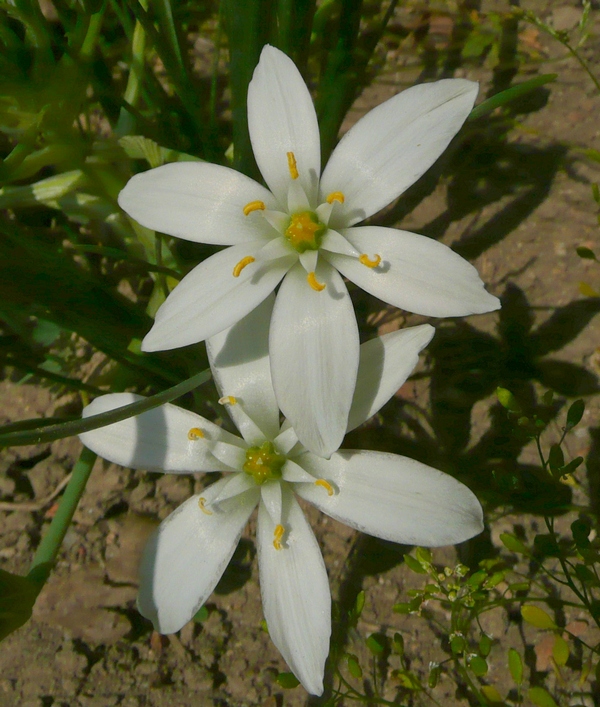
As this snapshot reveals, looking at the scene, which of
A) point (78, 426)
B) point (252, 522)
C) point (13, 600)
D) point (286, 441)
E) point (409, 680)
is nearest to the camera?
point (78, 426)

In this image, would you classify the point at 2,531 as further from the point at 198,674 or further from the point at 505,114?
the point at 505,114

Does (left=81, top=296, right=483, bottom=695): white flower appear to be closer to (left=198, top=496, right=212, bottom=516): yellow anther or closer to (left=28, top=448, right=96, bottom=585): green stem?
(left=198, top=496, right=212, bottom=516): yellow anther

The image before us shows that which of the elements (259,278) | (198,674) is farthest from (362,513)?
(198,674)

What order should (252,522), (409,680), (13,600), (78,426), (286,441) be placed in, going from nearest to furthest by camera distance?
(78,426)
(13,600)
(286,441)
(409,680)
(252,522)

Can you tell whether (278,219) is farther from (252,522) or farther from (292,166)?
(252,522)

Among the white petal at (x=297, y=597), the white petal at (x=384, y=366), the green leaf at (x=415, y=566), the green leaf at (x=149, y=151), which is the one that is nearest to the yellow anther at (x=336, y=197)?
the white petal at (x=384, y=366)

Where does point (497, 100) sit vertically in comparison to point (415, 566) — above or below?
above

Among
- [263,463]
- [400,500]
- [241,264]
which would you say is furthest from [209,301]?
[400,500]
